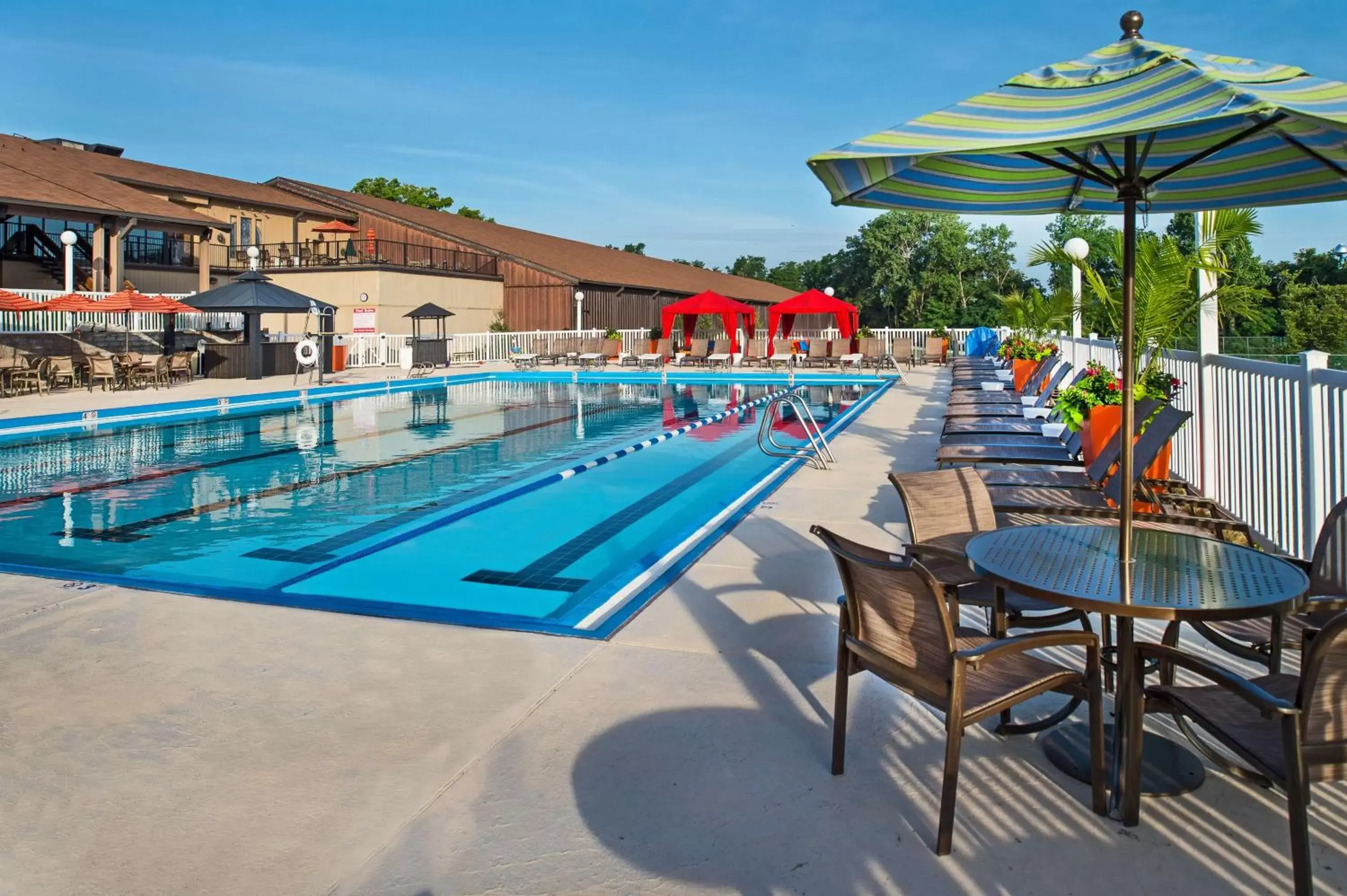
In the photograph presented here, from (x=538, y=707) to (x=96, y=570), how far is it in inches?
174

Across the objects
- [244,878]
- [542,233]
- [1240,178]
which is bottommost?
[244,878]

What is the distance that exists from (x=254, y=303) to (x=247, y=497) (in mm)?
12215

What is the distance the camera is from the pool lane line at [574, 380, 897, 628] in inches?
186

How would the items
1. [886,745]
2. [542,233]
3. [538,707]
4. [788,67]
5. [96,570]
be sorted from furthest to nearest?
[542,233]
[788,67]
[96,570]
[538,707]
[886,745]

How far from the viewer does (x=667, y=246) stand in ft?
262

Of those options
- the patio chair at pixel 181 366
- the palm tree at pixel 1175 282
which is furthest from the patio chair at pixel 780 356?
the palm tree at pixel 1175 282

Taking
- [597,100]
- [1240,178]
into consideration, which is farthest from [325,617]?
[597,100]

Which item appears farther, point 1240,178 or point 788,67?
point 788,67

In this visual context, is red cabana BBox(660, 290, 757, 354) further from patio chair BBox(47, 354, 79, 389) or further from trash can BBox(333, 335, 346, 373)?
patio chair BBox(47, 354, 79, 389)

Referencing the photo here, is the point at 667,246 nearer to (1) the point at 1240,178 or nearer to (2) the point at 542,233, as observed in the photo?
(2) the point at 542,233

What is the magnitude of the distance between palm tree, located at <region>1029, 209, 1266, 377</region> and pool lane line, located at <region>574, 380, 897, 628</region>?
3.05 meters

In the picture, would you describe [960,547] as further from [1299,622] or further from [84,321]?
[84,321]

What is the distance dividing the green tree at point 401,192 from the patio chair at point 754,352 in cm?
3141

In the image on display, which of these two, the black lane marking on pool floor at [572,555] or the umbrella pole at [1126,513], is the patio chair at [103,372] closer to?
the black lane marking on pool floor at [572,555]
